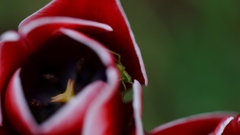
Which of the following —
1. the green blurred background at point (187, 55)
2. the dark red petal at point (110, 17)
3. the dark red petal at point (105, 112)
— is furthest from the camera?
the green blurred background at point (187, 55)

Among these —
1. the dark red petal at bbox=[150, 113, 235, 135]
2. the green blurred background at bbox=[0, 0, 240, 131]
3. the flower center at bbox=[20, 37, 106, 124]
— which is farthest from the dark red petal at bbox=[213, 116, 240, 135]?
the green blurred background at bbox=[0, 0, 240, 131]

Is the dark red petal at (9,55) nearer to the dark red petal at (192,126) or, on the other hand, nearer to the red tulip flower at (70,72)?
the red tulip flower at (70,72)

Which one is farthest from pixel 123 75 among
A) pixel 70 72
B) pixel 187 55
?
pixel 187 55

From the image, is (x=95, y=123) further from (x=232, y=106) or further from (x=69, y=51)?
(x=232, y=106)

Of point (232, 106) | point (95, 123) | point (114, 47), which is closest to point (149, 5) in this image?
point (232, 106)

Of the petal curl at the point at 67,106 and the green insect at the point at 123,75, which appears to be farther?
the green insect at the point at 123,75

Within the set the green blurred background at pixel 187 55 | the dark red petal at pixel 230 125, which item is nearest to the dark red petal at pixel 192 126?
the dark red petal at pixel 230 125
